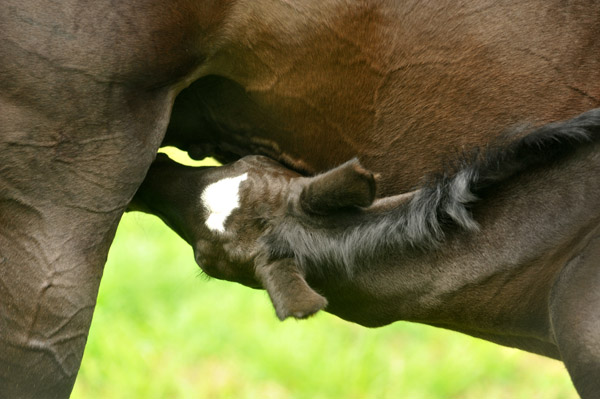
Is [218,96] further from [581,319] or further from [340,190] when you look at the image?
[581,319]

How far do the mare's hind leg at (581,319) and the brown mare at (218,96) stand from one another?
513 mm

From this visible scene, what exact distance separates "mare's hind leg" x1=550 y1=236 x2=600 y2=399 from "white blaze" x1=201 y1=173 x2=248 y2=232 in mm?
984

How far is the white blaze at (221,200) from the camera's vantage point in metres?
2.88

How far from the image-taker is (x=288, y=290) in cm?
256

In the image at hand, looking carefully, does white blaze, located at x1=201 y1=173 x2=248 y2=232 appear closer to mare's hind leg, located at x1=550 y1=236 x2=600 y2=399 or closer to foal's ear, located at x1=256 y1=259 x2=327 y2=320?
foal's ear, located at x1=256 y1=259 x2=327 y2=320

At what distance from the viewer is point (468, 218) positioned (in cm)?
274

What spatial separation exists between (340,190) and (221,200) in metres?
0.44

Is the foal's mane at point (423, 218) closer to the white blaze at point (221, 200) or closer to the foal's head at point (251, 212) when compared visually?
the foal's head at point (251, 212)

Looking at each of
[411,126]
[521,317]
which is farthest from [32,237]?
[521,317]

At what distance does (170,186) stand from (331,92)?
59 cm

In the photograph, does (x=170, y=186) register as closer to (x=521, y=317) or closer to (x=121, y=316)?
(x=521, y=317)

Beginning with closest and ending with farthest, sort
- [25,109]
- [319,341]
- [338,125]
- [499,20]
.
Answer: [25,109]
[499,20]
[338,125]
[319,341]

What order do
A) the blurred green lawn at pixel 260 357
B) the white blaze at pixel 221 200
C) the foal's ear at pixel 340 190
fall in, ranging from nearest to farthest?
the foal's ear at pixel 340 190 → the white blaze at pixel 221 200 → the blurred green lawn at pixel 260 357

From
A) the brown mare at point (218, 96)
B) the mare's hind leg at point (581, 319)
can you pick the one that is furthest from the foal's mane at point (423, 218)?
the mare's hind leg at point (581, 319)
